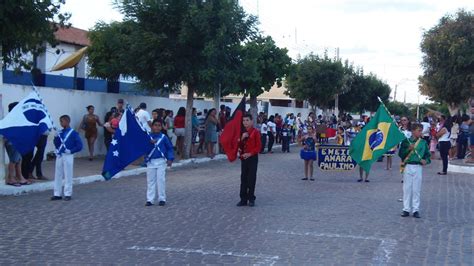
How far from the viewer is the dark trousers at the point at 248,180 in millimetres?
12445

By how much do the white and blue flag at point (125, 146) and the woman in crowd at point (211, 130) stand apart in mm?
11147

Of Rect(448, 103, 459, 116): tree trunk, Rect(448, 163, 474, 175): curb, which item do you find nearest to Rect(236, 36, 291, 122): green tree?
Rect(448, 163, 474, 175): curb

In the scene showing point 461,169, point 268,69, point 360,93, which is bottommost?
point 461,169

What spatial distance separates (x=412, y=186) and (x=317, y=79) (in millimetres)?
37650

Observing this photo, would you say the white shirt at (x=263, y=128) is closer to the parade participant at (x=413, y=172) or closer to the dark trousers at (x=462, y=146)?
the dark trousers at (x=462, y=146)

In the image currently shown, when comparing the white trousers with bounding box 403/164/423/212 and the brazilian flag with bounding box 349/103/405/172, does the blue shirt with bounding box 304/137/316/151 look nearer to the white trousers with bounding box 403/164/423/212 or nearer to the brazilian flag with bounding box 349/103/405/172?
the brazilian flag with bounding box 349/103/405/172

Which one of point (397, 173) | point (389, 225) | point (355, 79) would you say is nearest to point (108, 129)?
point (397, 173)

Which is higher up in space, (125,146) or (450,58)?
(450,58)

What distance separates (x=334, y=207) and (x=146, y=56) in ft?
36.4

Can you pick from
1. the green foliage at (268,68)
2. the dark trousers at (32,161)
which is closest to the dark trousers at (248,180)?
the dark trousers at (32,161)

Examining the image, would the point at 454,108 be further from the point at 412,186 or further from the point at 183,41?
the point at 412,186

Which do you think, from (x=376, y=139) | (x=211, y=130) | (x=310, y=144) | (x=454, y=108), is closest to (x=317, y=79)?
(x=454, y=108)

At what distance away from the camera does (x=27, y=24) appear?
42.1 feet

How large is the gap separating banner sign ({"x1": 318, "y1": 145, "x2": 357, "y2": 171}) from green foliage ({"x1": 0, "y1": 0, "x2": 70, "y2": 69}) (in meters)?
8.13
